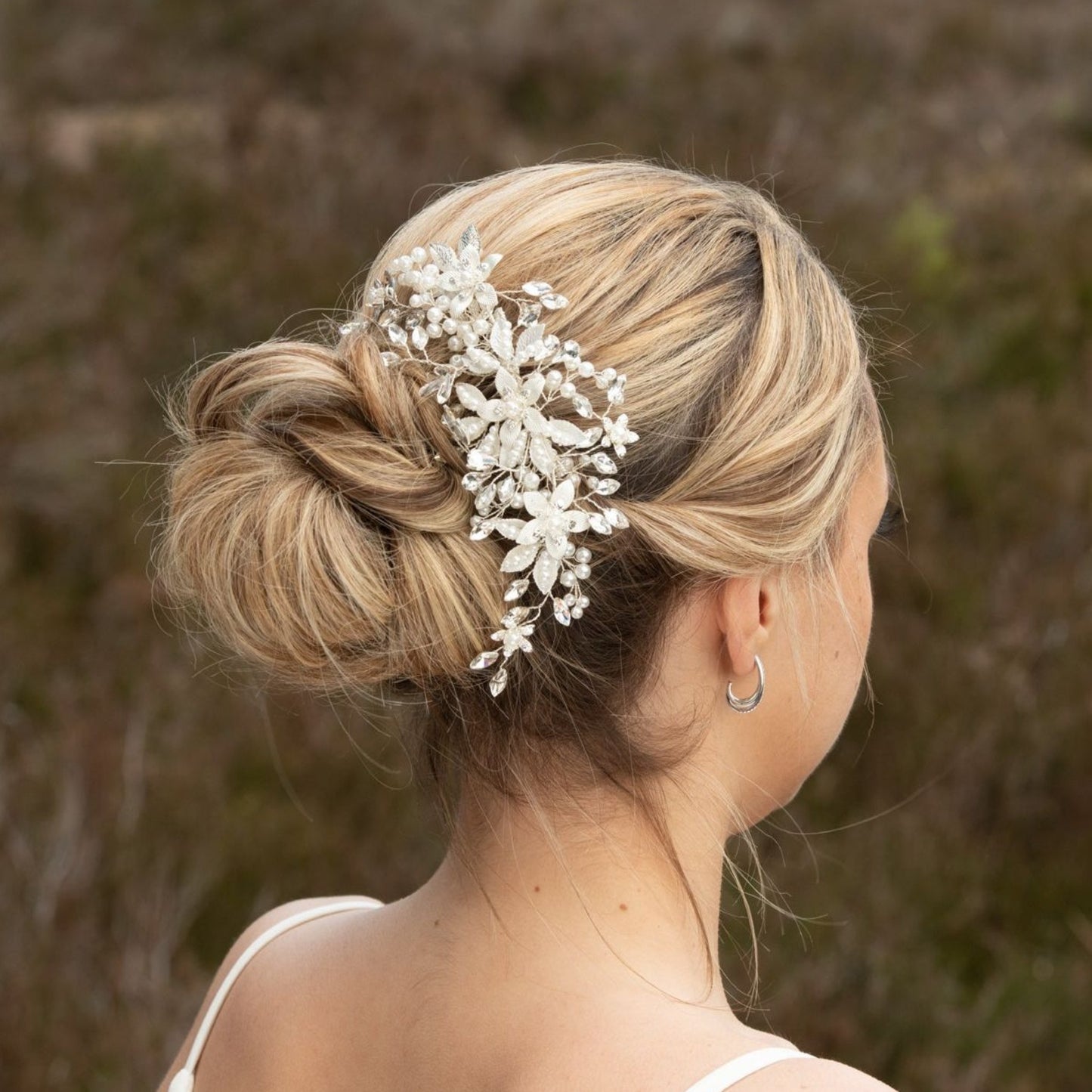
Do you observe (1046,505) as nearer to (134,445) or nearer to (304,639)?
(134,445)

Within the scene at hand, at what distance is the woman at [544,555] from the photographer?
52.2 inches

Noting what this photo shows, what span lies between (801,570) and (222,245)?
18.1 feet

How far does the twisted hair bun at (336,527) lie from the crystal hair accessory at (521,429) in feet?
0.13

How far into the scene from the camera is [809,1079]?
3.55ft

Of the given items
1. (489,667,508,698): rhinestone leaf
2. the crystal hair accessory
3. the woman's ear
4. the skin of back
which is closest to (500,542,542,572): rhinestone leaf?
the crystal hair accessory

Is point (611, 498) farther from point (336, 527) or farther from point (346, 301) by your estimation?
point (346, 301)

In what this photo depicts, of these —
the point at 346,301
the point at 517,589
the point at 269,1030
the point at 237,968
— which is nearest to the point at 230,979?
the point at 237,968

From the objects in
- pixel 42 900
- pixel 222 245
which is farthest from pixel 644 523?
pixel 222 245

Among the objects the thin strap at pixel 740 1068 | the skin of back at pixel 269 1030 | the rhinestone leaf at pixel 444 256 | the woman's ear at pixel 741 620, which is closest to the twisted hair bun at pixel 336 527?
the rhinestone leaf at pixel 444 256

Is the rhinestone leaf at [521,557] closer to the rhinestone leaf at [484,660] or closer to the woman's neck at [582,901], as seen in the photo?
the rhinestone leaf at [484,660]

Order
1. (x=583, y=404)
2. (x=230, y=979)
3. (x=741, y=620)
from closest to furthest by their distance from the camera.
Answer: (x=583, y=404)
(x=741, y=620)
(x=230, y=979)

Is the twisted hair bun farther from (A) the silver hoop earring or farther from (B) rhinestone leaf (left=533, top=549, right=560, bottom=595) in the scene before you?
(A) the silver hoop earring

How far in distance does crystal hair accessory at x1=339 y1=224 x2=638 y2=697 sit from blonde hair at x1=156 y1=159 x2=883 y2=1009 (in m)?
0.03

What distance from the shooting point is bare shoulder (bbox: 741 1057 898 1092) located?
3.52 feet
